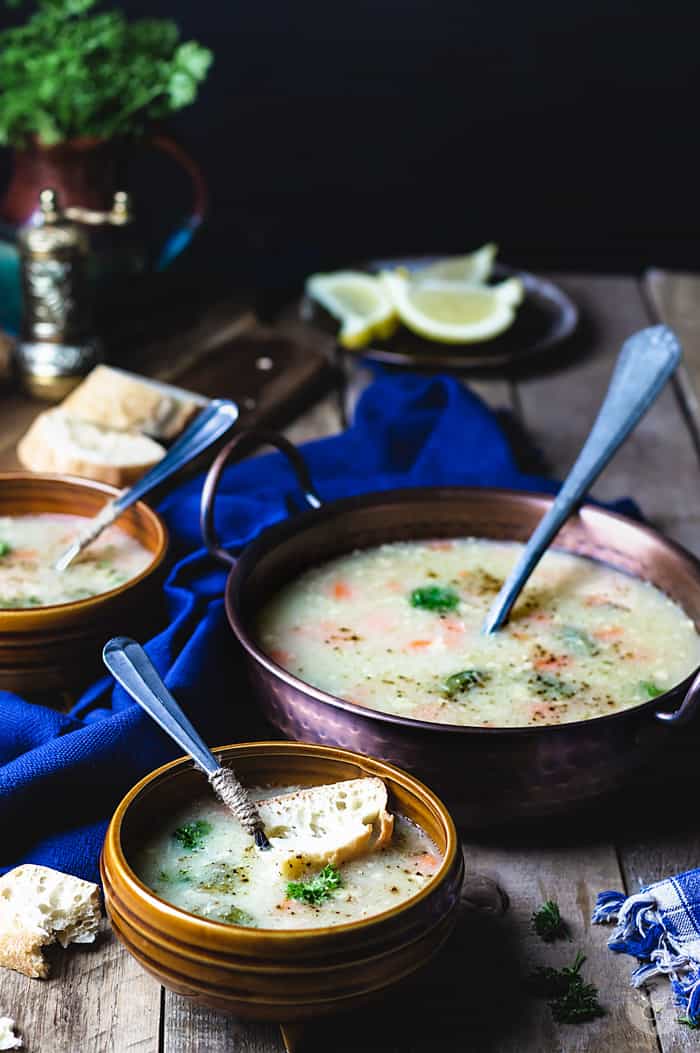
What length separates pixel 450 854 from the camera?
1276 mm

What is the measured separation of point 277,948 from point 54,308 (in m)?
1.81

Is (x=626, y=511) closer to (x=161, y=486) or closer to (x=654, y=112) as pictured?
(x=161, y=486)

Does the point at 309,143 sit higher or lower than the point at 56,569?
lower

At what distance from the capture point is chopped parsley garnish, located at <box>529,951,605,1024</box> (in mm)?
1323

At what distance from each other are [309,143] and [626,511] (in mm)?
2033

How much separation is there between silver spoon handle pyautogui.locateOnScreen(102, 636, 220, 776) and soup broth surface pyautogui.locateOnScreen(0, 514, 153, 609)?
0.30m

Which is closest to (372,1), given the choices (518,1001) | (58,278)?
(58,278)

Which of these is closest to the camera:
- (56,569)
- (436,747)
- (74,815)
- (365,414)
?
(436,747)

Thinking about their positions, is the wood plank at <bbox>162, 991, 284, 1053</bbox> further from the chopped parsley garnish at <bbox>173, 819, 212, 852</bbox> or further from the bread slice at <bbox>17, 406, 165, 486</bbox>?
the bread slice at <bbox>17, 406, 165, 486</bbox>

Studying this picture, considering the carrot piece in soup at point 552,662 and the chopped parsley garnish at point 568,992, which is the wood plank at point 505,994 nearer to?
the chopped parsley garnish at point 568,992

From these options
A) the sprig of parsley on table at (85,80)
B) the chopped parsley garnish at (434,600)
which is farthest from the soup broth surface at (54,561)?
the sprig of parsley on table at (85,80)

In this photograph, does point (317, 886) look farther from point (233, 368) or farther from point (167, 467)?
point (233, 368)

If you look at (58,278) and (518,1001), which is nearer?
(518,1001)

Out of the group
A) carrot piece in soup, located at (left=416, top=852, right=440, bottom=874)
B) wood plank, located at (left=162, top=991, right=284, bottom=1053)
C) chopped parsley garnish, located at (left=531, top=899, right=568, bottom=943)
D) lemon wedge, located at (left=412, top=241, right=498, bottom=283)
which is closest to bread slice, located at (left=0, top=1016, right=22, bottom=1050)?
wood plank, located at (left=162, top=991, right=284, bottom=1053)
